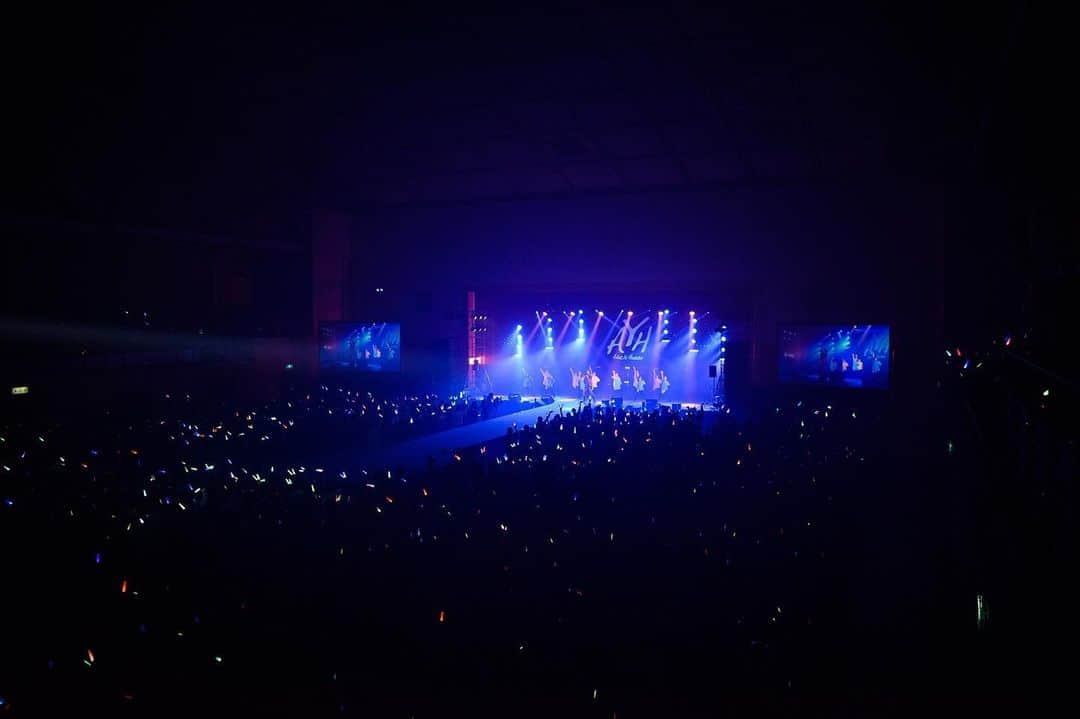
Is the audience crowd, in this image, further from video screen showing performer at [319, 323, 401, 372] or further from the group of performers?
the group of performers

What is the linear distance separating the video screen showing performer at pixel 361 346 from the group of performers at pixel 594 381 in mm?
3940

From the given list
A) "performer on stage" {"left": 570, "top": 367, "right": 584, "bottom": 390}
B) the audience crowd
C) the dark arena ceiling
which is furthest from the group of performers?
the audience crowd

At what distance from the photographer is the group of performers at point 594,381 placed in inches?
696

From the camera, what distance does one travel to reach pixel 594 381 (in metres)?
18.3

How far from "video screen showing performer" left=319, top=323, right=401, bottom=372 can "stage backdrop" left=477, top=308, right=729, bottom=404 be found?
8.55 ft

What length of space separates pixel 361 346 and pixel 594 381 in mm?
6438

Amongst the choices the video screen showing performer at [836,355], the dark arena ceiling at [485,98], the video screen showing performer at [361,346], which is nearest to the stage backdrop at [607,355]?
the video screen showing performer at [361,346]

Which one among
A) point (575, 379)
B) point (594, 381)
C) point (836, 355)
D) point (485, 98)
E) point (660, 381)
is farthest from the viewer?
point (575, 379)

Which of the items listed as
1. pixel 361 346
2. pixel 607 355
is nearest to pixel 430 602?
pixel 361 346

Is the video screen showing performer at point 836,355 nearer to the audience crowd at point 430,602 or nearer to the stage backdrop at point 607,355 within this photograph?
the stage backdrop at point 607,355

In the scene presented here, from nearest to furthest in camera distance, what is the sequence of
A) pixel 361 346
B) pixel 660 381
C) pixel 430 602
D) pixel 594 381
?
pixel 430 602, pixel 361 346, pixel 660 381, pixel 594 381

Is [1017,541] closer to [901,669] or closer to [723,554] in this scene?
[901,669]

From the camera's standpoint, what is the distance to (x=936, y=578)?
5.82m

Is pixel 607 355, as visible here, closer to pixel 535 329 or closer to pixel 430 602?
pixel 535 329
